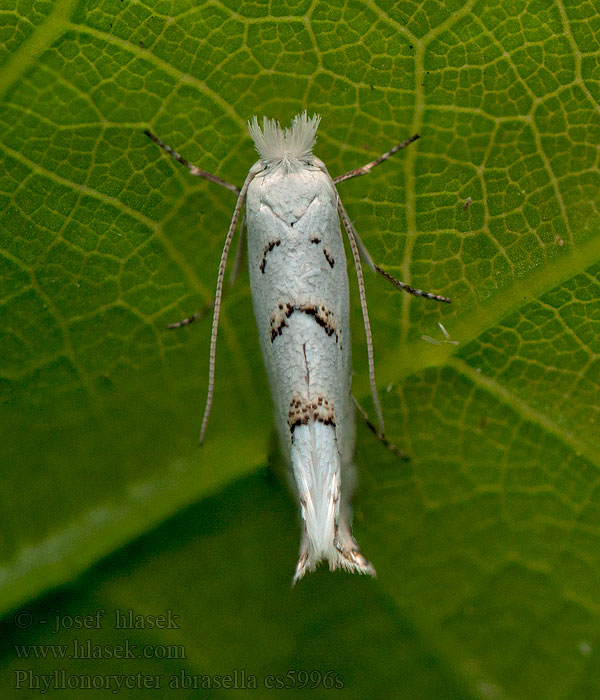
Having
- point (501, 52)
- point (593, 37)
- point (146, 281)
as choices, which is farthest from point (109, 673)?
point (593, 37)

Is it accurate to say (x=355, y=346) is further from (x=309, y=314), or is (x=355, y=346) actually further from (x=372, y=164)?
(x=372, y=164)

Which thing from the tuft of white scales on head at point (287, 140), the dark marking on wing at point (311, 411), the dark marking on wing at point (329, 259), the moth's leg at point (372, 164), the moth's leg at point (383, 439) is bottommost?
the moth's leg at point (383, 439)

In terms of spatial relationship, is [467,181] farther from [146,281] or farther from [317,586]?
[317,586]

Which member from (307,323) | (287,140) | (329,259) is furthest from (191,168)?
(307,323)

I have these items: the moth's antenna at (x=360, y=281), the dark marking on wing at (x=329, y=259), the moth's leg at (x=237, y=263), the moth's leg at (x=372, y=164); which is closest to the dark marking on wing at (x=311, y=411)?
the moth's antenna at (x=360, y=281)

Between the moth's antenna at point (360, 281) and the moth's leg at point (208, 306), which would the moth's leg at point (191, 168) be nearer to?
the moth's leg at point (208, 306)

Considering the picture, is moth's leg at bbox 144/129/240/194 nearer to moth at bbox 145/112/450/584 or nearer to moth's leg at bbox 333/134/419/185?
moth at bbox 145/112/450/584

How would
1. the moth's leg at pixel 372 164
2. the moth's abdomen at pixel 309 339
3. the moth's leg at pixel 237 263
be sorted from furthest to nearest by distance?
the moth's leg at pixel 237 263 → the moth's leg at pixel 372 164 → the moth's abdomen at pixel 309 339
